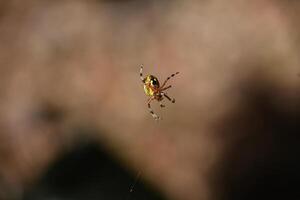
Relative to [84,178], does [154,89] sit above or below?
above

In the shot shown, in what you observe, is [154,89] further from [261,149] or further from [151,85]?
[261,149]

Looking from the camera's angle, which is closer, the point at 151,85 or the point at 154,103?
the point at 151,85

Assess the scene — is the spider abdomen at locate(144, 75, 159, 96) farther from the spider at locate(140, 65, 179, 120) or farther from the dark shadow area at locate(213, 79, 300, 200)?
the dark shadow area at locate(213, 79, 300, 200)

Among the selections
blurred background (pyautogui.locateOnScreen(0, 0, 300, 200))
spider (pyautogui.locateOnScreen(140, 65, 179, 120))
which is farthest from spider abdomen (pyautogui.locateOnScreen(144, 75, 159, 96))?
blurred background (pyautogui.locateOnScreen(0, 0, 300, 200))

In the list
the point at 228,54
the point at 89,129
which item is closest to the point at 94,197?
the point at 89,129

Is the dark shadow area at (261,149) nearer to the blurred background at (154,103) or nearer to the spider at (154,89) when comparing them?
the blurred background at (154,103)

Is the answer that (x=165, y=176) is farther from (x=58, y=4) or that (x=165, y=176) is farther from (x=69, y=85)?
(x=58, y=4)

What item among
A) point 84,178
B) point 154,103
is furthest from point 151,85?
point 84,178
